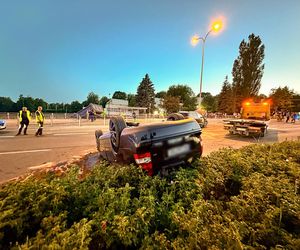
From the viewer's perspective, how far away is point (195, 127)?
2.93 meters

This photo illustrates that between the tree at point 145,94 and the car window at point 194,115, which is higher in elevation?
the tree at point 145,94

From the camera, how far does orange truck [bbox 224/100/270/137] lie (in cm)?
940

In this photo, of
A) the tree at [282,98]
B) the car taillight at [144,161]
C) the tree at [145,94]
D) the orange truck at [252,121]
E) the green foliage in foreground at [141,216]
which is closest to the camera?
the green foliage in foreground at [141,216]

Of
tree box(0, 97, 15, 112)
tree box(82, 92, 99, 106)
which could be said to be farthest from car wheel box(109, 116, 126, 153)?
tree box(82, 92, 99, 106)

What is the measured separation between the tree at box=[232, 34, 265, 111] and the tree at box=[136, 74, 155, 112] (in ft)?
97.9

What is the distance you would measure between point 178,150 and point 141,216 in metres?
1.39

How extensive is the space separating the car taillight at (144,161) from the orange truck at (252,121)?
937 cm

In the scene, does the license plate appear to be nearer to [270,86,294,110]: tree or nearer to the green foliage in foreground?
the green foliage in foreground

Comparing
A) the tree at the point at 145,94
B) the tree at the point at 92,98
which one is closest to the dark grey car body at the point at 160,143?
the tree at the point at 145,94

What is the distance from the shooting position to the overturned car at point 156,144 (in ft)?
7.45

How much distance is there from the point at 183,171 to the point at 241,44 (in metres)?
45.7

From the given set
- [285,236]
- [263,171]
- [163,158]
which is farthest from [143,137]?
[263,171]

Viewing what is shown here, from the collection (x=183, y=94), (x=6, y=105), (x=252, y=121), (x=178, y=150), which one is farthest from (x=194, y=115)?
(x=6, y=105)

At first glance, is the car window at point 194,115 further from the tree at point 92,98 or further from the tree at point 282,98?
the tree at point 92,98
